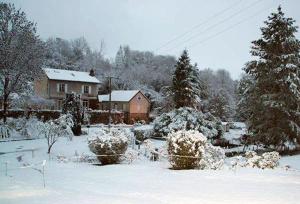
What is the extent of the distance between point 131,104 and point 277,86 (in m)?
34.2

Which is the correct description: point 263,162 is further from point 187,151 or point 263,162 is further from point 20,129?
point 20,129

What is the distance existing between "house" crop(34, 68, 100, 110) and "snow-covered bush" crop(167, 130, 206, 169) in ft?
132

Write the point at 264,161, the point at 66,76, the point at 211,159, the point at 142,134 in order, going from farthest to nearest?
the point at 66,76
the point at 142,134
the point at 211,159
the point at 264,161

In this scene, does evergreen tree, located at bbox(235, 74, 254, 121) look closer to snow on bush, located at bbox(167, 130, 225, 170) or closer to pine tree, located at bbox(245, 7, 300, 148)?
pine tree, located at bbox(245, 7, 300, 148)

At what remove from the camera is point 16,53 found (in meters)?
32.0

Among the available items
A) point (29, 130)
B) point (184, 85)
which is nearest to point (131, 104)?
point (184, 85)

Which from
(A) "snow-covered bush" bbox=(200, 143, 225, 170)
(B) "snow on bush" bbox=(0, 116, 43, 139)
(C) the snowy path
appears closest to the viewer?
(C) the snowy path

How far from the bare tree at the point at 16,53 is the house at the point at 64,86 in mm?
19905

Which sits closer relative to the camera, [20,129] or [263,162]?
[263,162]

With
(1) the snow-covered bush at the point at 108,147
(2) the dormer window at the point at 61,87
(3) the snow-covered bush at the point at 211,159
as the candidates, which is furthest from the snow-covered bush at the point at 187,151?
(2) the dormer window at the point at 61,87

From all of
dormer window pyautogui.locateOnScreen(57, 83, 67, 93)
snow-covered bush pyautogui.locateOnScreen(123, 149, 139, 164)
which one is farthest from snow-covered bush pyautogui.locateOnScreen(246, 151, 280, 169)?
dormer window pyautogui.locateOnScreen(57, 83, 67, 93)

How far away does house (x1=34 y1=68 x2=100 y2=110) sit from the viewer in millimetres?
55562

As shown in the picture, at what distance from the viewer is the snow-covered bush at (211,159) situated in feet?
51.0

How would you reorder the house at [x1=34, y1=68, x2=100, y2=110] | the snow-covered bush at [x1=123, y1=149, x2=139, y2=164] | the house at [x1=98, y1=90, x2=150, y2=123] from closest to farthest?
the snow-covered bush at [x1=123, y1=149, x2=139, y2=164] → the house at [x1=34, y1=68, x2=100, y2=110] → the house at [x1=98, y1=90, x2=150, y2=123]
